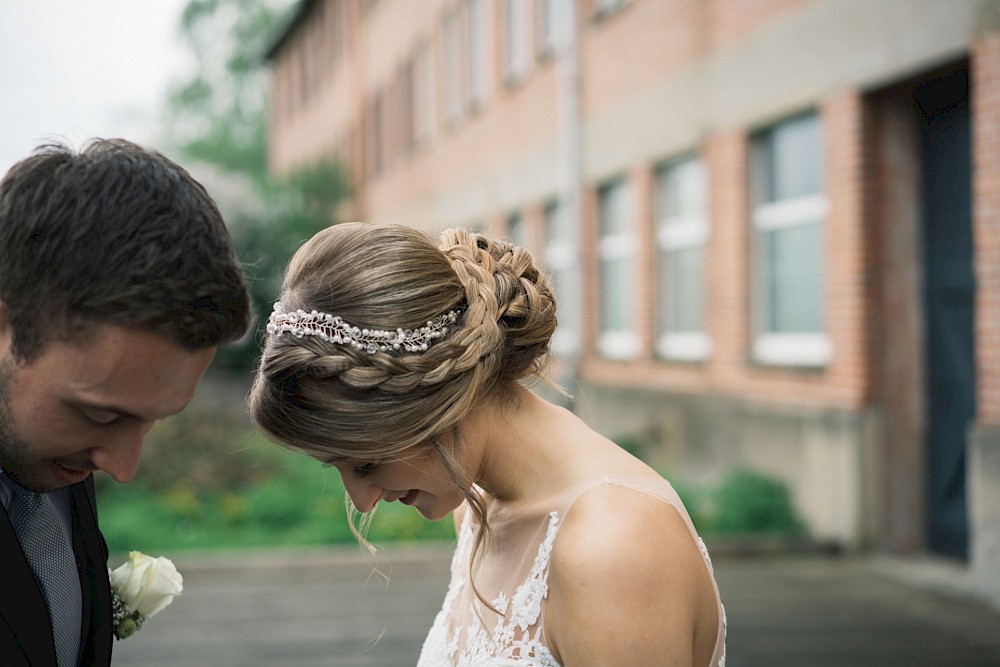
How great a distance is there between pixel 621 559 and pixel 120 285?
95 centimetres

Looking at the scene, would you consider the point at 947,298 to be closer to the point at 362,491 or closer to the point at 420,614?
the point at 420,614

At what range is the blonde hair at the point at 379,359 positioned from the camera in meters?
2.24

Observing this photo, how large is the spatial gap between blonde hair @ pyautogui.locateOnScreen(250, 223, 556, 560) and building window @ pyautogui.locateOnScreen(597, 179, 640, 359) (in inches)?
437

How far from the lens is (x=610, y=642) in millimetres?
2027

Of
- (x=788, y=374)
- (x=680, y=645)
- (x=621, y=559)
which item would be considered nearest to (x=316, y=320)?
(x=621, y=559)

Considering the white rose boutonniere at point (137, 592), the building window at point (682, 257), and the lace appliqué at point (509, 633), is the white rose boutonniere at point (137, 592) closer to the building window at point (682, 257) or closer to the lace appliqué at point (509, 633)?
the lace appliqué at point (509, 633)

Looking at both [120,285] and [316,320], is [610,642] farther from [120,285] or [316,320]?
[120,285]

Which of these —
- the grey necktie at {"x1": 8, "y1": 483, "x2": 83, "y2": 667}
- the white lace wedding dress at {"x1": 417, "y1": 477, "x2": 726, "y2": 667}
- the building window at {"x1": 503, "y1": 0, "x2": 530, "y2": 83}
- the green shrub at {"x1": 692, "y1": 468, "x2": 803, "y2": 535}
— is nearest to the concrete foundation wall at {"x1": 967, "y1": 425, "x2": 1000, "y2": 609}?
the green shrub at {"x1": 692, "y1": 468, "x2": 803, "y2": 535}

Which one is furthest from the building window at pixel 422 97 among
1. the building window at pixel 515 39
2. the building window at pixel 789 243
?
the building window at pixel 789 243

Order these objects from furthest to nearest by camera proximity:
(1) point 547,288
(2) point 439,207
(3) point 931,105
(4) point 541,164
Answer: (2) point 439,207 < (4) point 541,164 < (3) point 931,105 < (1) point 547,288

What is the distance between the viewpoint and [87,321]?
187 centimetres

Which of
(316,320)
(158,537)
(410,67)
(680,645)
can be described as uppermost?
(410,67)

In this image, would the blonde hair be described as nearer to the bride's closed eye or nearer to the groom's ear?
the bride's closed eye

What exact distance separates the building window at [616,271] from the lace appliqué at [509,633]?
10.7 meters
